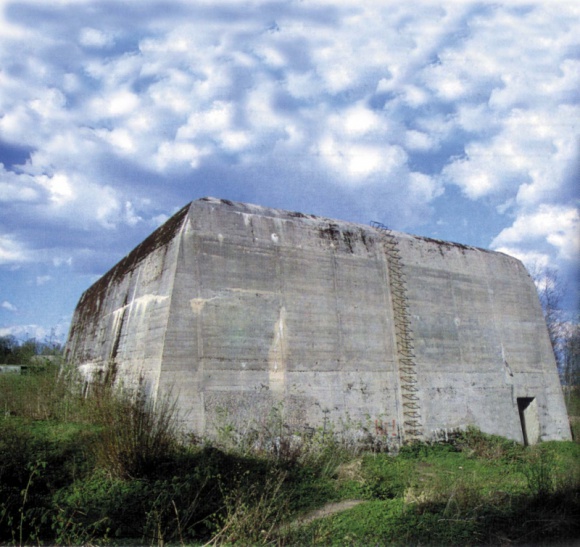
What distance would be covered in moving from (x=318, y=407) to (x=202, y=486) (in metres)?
4.47

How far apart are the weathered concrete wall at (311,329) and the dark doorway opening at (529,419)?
0.04 metres

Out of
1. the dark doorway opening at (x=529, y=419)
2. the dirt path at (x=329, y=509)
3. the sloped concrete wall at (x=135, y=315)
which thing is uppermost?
the sloped concrete wall at (x=135, y=315)

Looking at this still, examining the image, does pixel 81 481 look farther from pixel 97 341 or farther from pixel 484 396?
pixel 484 396

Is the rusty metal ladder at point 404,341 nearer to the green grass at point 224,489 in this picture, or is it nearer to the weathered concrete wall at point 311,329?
the weathered concrete wall at point 311,329

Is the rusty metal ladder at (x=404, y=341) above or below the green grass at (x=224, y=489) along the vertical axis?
above

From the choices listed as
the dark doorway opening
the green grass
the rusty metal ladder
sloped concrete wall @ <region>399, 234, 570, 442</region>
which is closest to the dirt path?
the green grass

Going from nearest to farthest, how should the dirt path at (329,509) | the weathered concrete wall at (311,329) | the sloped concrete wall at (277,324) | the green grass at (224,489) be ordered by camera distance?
the green grass at (224,489)
the dirt path at (329,509)
the sloped concrete wall at (277,324)
the weathered concrete wall at (311,329)

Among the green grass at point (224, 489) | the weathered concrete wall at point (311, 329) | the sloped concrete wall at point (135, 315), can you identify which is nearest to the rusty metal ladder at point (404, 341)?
the weathered concrete wall at point (311, 329)

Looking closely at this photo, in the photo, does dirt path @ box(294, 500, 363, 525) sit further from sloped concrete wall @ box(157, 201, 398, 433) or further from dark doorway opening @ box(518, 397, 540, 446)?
dark doorway opening @ box(518, 397, 540, 446)

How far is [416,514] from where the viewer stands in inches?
201

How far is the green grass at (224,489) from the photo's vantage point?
4.42 metres

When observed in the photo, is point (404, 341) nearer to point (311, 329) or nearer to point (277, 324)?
point (311, 329)

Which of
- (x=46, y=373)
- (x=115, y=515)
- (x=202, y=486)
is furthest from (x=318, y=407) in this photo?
(x=46, y=373)

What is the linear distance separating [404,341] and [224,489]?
21.9ft
